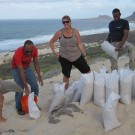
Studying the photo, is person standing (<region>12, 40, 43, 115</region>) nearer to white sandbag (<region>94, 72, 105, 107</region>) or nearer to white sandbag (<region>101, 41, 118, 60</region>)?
white sandbag (<region>94, 72, 105, 107</region>)

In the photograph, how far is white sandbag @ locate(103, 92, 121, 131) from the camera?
5.18 meters

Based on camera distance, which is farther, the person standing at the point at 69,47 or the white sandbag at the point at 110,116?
the person standing at the point at 69,47

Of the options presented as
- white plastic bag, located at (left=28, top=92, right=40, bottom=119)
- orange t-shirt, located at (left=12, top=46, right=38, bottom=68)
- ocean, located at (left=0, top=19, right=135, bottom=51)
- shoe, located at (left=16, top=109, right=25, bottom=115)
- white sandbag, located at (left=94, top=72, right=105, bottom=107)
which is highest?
orange t-shirt, located at (left=12, top=46, right=38, bottom=68)

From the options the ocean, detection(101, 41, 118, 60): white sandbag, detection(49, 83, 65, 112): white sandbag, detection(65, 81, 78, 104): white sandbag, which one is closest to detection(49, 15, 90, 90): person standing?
detection(65, 81, 78, 104): white sandbag

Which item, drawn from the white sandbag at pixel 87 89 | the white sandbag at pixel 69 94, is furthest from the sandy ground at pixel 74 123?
the white sandbag at pixel 69 94

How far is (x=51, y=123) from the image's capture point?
18.4 ft

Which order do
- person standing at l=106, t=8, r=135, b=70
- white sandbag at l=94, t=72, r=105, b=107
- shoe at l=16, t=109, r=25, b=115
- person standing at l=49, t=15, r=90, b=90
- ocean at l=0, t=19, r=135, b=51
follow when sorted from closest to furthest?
white sandbag at l=94, t=72, r=105, b=107 < shoe at l=16, t=109, r=25, b=115 < person standing at l=49, t=15, r=90, b=90 < person standing at l=106, t=8, r=135, b=70 < ocean at l=0, t=19, r=135, b=51

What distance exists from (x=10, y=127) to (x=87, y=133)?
1332mm

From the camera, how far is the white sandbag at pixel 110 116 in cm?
518

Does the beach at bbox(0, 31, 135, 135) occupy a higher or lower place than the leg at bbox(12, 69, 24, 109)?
lower

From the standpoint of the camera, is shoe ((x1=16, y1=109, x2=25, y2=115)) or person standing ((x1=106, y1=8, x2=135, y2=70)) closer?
shoe ((x1=16, y1=109, x2=25, y2=115))

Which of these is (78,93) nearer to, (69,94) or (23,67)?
(69,94)

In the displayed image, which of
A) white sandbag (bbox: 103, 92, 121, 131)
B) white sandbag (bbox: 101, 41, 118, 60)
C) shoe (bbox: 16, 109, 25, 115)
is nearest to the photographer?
white sandbag (bbox: 103, 92, 121, 131)

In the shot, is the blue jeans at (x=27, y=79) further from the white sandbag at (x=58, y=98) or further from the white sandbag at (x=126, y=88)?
the white sandbag at (x=126, y=88)
